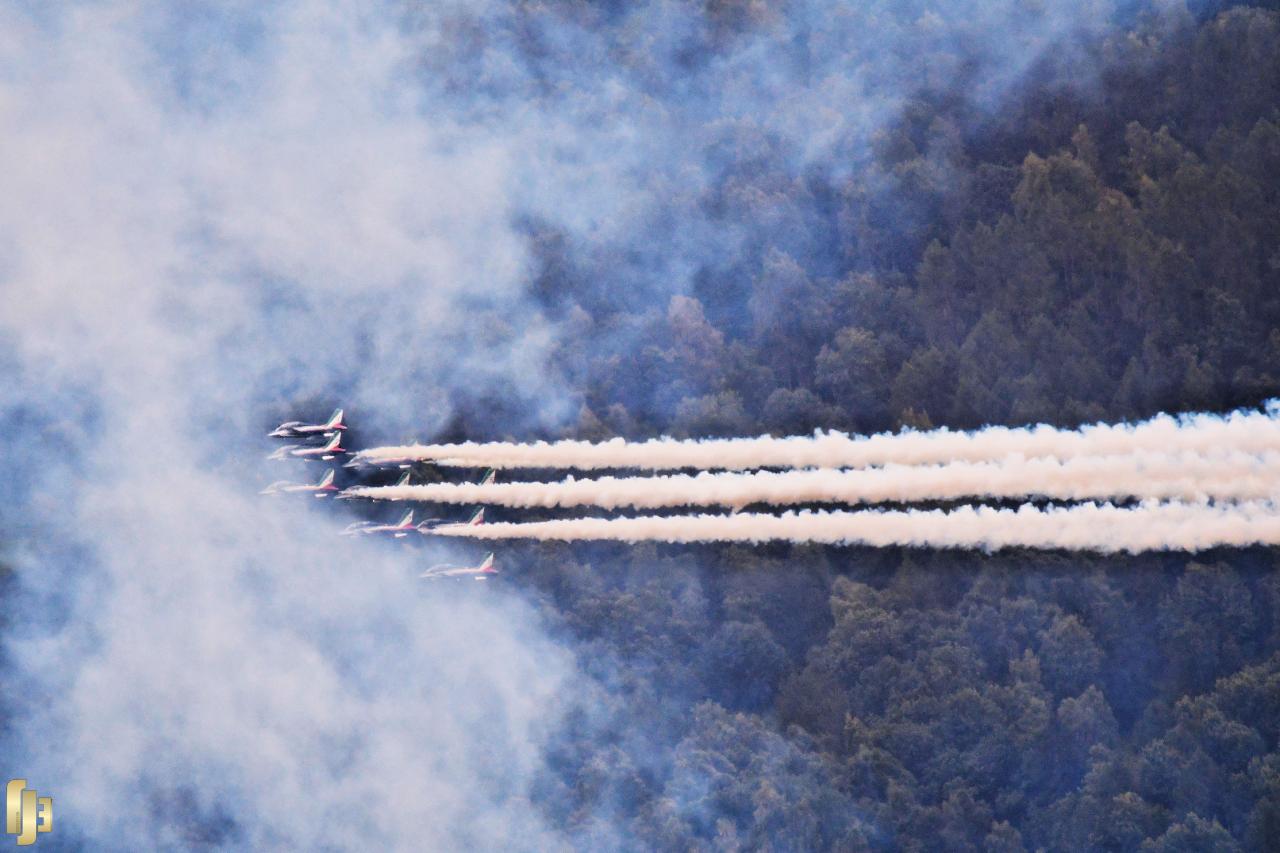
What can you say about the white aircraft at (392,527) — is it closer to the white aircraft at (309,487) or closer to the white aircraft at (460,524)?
the white aircraft at (460,524)

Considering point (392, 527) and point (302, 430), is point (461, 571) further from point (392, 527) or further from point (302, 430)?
point (302, 430)

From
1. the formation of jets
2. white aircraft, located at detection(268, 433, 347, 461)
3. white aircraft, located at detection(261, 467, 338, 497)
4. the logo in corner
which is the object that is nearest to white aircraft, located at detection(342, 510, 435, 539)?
the formation of jets

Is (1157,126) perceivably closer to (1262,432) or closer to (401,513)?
(401,513)

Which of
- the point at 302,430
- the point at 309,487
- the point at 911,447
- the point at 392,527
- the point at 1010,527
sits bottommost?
the point at 1010,527

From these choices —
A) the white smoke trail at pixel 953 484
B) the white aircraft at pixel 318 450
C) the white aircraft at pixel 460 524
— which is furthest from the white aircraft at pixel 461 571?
the white smoke trail at pixel 953 484

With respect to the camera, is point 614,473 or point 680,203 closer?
point 614,473

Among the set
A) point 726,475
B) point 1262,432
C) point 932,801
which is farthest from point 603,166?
point 1262,432

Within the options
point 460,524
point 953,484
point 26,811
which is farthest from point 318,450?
point 953,484
